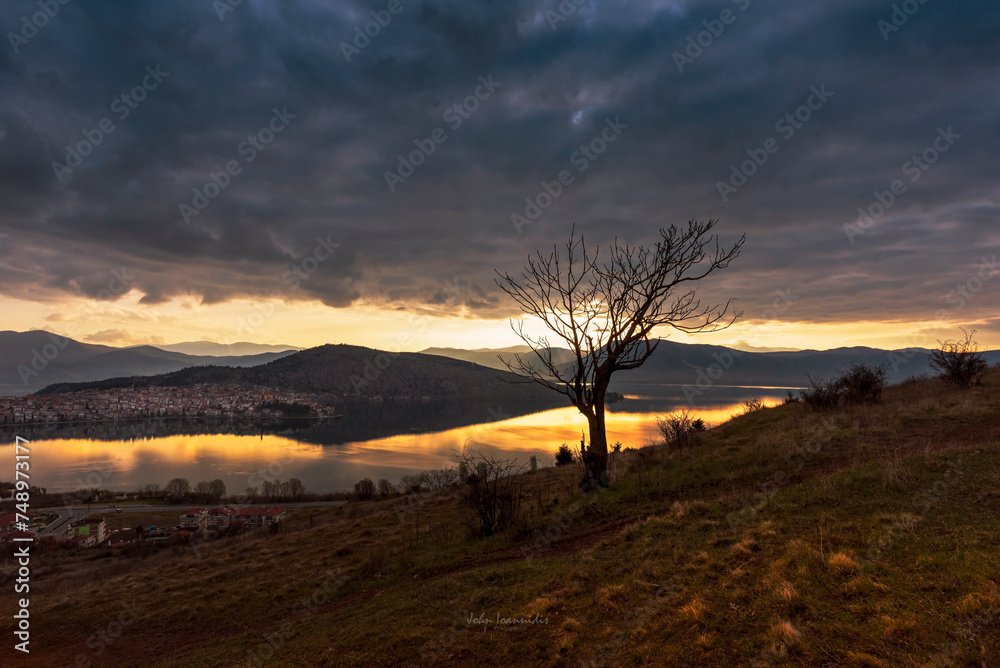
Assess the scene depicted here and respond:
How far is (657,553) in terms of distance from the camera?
504 centimetres

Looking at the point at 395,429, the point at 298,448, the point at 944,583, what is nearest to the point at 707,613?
the point at 944,583

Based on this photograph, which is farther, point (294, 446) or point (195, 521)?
point (294, 446)

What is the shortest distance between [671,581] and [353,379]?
488 feet

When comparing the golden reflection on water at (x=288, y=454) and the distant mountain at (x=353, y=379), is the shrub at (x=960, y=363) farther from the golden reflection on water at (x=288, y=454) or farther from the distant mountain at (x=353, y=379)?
the distant mountain at (x=353, y=379)

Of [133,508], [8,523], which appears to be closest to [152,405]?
[133,508]

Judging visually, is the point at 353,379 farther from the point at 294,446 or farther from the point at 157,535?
the point at 157,535

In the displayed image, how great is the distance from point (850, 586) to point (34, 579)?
80.2 ft

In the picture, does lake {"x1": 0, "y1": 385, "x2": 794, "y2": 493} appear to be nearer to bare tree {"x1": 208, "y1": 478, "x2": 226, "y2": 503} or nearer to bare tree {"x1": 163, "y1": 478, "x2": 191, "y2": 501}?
bare tree {"x1": 208, "y1": 478, "x2": 226, "y2": 503}

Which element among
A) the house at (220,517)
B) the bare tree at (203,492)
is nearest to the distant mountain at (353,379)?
the bare tree at (203,492)

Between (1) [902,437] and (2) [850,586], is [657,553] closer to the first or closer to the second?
(2) [850,586]

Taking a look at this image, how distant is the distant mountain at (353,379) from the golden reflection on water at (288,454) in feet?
197

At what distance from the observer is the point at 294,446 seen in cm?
6412

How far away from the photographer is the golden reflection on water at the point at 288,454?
4494 cm

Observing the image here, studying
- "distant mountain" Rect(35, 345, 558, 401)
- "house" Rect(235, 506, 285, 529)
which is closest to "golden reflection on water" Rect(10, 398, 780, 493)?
"house" Rect(235, 506, 285, 529)
